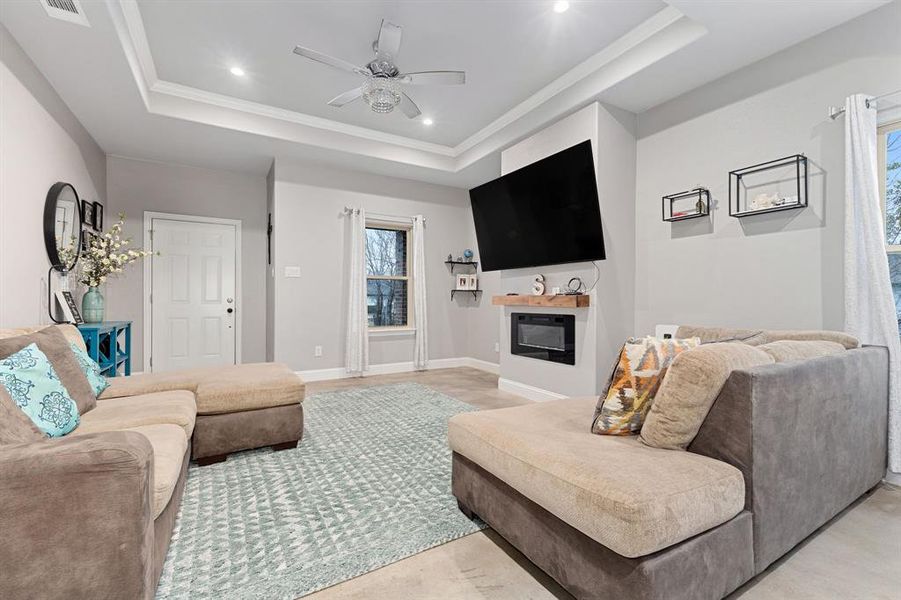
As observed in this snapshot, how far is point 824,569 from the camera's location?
1531 millimetres

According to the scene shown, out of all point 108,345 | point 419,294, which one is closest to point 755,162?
point 419,294

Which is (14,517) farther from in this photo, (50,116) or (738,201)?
(738,201)

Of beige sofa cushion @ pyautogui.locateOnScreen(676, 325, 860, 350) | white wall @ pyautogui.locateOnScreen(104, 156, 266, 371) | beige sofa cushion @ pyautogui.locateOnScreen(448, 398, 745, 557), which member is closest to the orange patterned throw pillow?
beige sofa cushion @ pyautogui.locateOnScreen(448, 398, 745, 557)

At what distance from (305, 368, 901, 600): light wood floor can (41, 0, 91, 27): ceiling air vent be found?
3.21 m

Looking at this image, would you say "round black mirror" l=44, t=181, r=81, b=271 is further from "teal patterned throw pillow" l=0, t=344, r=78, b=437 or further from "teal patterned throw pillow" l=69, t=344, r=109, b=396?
"teal patterned throw pillow" l=0, t=344, r=78, b=437

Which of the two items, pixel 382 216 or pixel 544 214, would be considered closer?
pixel 544 214

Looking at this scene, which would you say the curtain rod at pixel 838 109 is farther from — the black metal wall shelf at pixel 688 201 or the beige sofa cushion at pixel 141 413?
the beige sofa cushion at pixel 141 413

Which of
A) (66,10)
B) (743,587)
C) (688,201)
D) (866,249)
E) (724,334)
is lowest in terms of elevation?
(743,587)

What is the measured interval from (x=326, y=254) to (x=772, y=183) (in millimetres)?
4387

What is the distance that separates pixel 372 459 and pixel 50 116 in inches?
139

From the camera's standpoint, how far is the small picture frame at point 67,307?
3.26 metres

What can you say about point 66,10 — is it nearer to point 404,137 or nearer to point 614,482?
point 404,137

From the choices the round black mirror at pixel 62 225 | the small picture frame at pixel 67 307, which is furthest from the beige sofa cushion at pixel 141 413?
the round black mirror at pixel 62 225

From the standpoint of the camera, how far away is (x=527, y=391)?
13.8 feet
